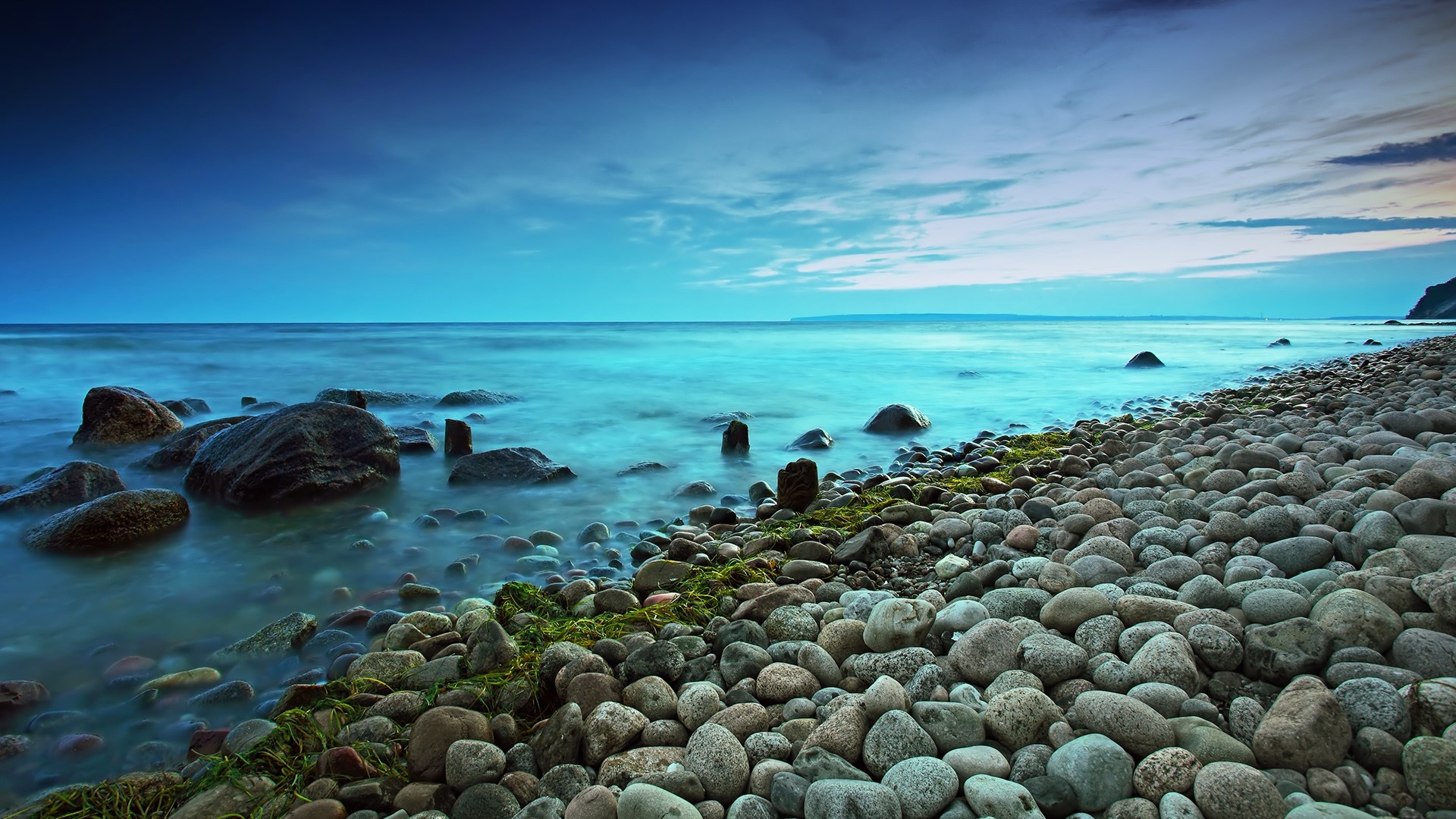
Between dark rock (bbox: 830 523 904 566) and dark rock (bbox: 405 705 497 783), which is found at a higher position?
dark rock (bbox: 830 523 904 566)

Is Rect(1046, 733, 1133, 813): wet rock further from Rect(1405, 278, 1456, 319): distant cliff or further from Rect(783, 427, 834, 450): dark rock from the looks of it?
Rect(1405, 278, 1456, 319): distant cliff

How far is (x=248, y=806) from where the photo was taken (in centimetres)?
186

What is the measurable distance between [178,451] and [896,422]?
7.21 meters

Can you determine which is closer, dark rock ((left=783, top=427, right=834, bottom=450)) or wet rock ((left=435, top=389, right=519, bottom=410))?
dark rock ((left=783, top=427, right=834, bottom=450))

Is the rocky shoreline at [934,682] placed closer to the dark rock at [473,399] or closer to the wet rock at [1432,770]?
the wet rock at [1432,770]

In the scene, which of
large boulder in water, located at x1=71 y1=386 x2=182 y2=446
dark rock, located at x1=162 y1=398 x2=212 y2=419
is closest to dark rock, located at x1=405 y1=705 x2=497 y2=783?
large boulder in water, located at x1=71 y1=386 x2=182 y2=446

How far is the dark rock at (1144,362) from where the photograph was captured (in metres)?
16.5

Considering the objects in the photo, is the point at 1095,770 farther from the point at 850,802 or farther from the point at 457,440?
the point at 457,440

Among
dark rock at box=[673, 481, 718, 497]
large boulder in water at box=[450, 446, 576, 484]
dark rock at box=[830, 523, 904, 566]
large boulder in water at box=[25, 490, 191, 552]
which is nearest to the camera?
dark rock at box=[830, 523, 904, 566]

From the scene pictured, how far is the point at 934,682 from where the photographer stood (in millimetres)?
1922

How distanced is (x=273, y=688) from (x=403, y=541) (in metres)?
1.71

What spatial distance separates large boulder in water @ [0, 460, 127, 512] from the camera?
488 centimetres

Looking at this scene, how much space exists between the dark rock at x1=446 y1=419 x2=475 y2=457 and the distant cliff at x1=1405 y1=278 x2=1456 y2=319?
81671 millimetres

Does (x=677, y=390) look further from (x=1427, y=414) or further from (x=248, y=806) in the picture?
(x=248, y=806)
